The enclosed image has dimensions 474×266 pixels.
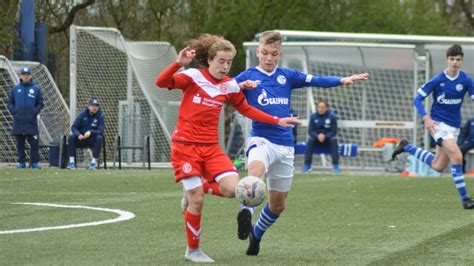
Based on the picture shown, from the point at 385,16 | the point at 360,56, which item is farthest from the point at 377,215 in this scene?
the point at 385,16

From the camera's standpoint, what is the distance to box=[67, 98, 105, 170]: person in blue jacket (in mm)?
24516

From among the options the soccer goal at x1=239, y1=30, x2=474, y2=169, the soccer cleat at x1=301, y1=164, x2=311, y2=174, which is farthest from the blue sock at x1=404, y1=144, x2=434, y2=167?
the soccer goal at x1=239, y1=30, x2=474, y2=169

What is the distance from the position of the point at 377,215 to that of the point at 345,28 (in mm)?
25169

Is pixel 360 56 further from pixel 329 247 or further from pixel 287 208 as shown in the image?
pixel 329 247

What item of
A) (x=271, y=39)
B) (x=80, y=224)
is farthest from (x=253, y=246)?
(x=80, y=224)

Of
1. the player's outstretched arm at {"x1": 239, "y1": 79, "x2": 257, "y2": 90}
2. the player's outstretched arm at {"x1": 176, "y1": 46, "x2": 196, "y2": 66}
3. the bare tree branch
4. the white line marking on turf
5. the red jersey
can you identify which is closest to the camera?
the player's outstretched arm at {"x1": 176, "y1": 46, "x2": 196, "y2": 66}

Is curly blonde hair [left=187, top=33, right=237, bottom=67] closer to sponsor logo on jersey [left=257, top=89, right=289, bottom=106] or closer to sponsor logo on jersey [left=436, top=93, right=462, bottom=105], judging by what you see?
sponsor logo on jersey [left=257, top=89, right=289, bottom=106]

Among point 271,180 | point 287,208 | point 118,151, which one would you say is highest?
point 271,180

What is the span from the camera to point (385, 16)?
39469 millimetres

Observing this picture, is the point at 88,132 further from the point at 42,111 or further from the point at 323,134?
the point at 323,134

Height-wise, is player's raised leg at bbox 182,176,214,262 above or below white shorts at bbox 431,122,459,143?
above

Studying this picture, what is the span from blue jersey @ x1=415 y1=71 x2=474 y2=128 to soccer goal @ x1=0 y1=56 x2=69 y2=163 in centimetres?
1240

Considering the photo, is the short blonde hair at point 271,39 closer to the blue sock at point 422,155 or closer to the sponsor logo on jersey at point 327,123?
the blue sock at point 422,155

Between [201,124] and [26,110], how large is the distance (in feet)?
51.1
